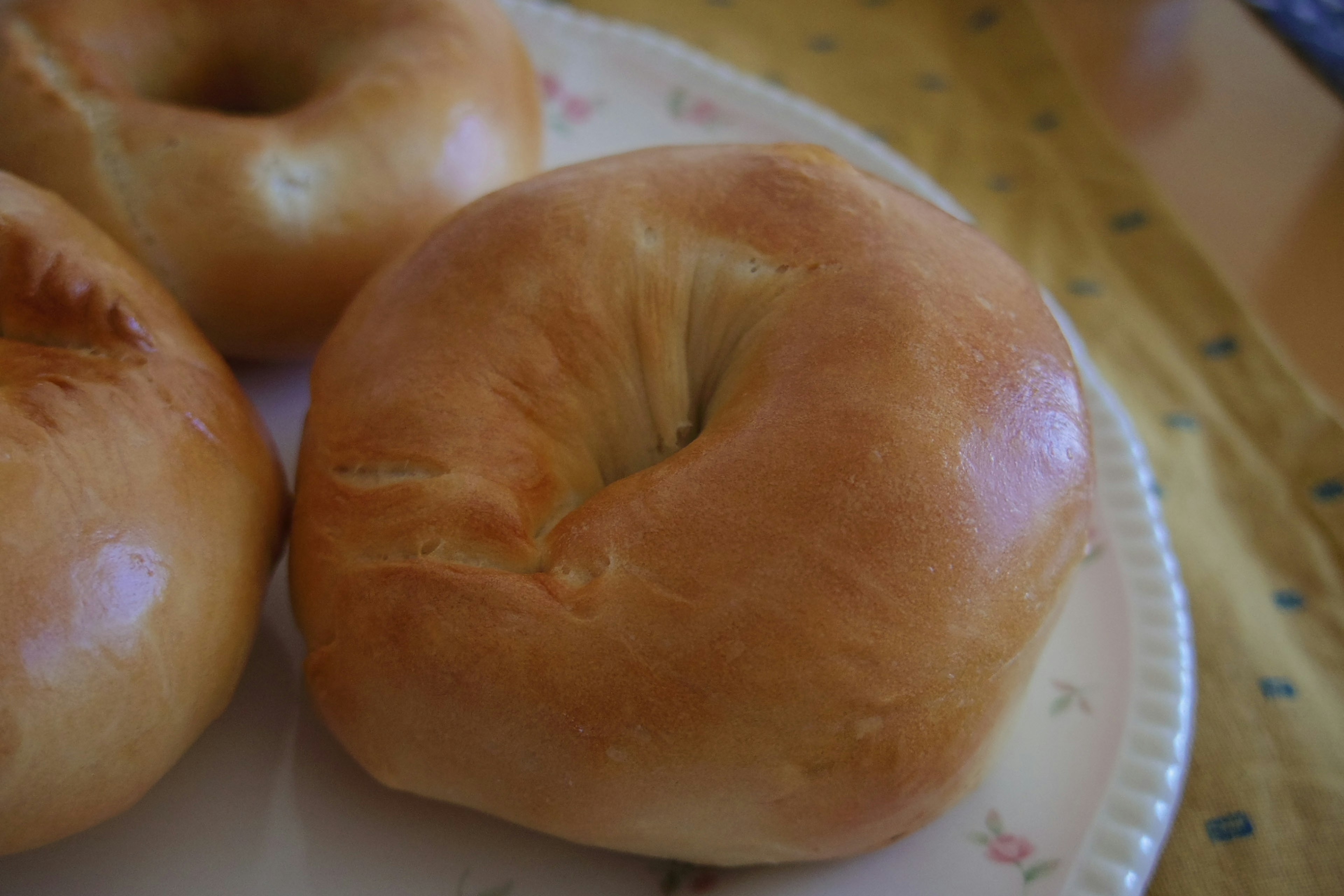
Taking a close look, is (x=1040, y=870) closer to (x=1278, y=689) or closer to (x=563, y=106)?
(x=1278, y=689)

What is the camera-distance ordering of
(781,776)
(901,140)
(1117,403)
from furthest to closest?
(901,140)
(1117,403)
(781,776)

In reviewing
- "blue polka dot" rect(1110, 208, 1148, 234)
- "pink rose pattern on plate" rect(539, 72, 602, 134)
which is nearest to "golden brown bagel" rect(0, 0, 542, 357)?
"pink rose pattern on plate" rect(539, 72, 602, 134)

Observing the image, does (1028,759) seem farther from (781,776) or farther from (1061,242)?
(1061,242)

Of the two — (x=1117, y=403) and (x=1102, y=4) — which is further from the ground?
(x=1102, y=4)

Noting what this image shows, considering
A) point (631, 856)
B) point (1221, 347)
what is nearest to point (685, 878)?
point (631, 856)

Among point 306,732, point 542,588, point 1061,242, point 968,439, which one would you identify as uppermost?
point 968,439

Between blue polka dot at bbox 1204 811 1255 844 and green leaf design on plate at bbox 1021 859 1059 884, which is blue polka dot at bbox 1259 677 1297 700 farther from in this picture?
green leaf design on plate at bbox 1021 859 1059 884

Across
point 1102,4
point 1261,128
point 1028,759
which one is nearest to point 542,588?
point 1028,759
